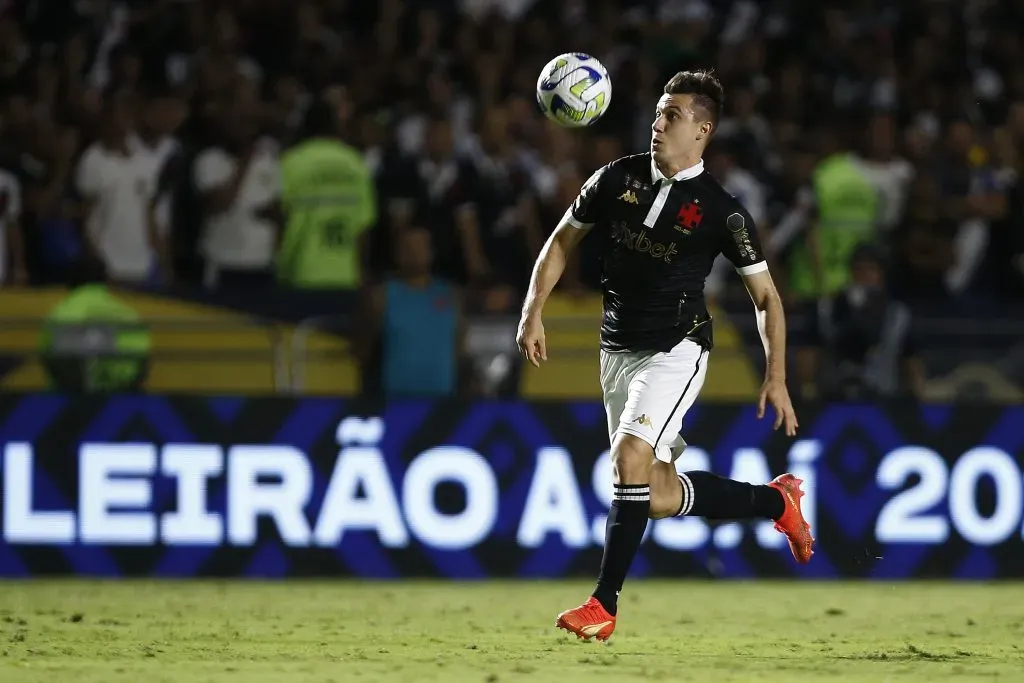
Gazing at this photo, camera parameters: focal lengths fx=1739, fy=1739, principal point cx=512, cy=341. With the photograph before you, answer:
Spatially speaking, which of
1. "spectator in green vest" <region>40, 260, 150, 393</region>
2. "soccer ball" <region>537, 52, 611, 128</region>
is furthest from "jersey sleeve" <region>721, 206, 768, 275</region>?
"spectator in green vest" <region>40, 260, 150, 393</region>

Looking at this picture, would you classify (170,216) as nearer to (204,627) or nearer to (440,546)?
(440,546)

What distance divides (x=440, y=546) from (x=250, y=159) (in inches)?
146

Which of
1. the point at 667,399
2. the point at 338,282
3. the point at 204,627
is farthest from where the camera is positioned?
the point at 338,282

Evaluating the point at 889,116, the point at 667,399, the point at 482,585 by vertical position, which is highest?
the point at 889,116

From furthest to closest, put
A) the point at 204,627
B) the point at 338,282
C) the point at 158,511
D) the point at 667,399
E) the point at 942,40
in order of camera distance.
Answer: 1. the point at 942,40
2. the point at 338,282
3. the point at 158,511
4. the point at 204,627
5. the point at 667,399

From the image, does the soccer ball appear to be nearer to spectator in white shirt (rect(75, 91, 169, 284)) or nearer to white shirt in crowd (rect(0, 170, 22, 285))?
spectator in white shirt (rect(75, 91, 169, 284))

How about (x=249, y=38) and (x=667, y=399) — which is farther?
(x=249, y=38)

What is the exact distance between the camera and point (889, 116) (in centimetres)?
1452

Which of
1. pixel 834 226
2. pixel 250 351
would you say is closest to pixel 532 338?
pixel 250 351

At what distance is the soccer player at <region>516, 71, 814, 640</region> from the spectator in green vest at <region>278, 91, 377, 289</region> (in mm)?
5163

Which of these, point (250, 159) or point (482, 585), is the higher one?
point (250, 159)

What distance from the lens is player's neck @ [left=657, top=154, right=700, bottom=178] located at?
7926 mm

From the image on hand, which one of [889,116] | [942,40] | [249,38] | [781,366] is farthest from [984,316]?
[249,38]

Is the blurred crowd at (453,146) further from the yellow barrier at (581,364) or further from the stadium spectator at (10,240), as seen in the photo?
the yellow barrier at (581,364)
